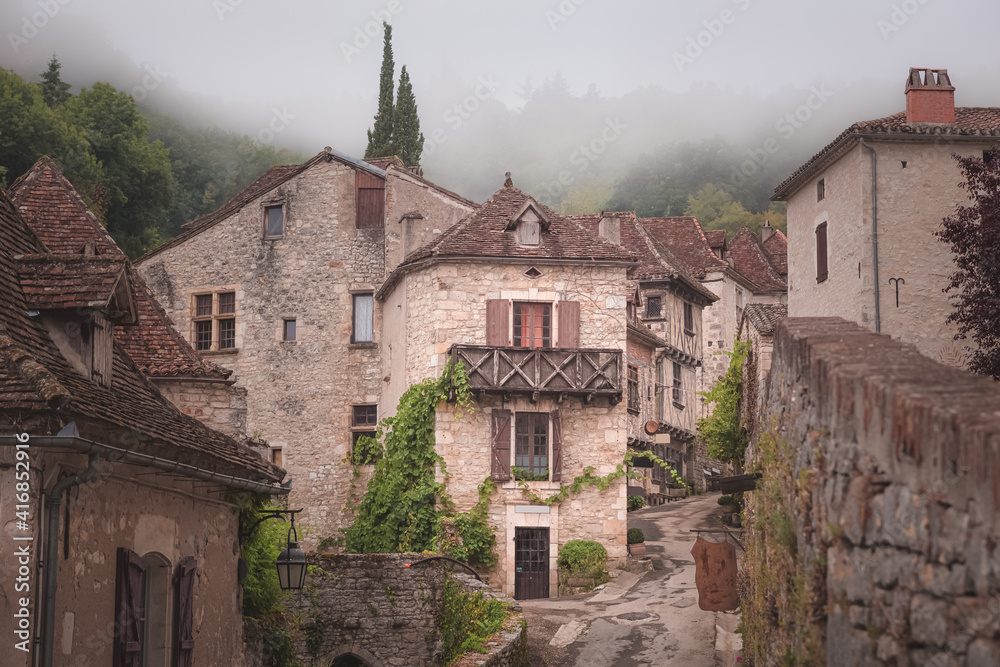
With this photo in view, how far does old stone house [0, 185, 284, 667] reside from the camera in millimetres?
8711

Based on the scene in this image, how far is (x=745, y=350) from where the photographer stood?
1038 inches

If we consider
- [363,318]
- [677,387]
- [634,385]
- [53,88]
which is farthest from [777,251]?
[53,88]

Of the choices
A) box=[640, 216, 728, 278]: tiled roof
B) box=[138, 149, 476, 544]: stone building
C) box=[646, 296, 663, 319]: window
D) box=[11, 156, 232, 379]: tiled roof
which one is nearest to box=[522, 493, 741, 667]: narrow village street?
box=[11, 156, 232, 379]: tiled roof

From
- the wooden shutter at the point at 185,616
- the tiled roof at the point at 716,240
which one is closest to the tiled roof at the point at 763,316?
the wooden shutter at the point at 185,616

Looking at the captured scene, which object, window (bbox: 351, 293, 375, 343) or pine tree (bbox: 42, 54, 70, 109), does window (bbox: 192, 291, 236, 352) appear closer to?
window (bbox: 351, 293, 375, 343)

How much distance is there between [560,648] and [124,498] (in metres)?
11.2

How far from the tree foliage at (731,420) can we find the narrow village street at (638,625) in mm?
2803

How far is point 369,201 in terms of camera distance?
3294cm

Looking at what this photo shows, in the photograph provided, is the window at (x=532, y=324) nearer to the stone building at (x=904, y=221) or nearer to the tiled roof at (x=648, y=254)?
the stone building at (x=904, y=221)

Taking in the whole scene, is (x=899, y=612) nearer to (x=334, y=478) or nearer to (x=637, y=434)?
(x=334, y=478)

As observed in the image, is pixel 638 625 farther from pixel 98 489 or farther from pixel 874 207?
pixel 98 489

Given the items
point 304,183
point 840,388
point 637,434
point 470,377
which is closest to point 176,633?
point 840,388

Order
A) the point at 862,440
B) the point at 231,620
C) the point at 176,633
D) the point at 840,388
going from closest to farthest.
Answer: the point at 862,440 < the point at 840,388 < the point at 176,633 < the point at 231,620

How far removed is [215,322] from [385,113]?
19.6 meters
